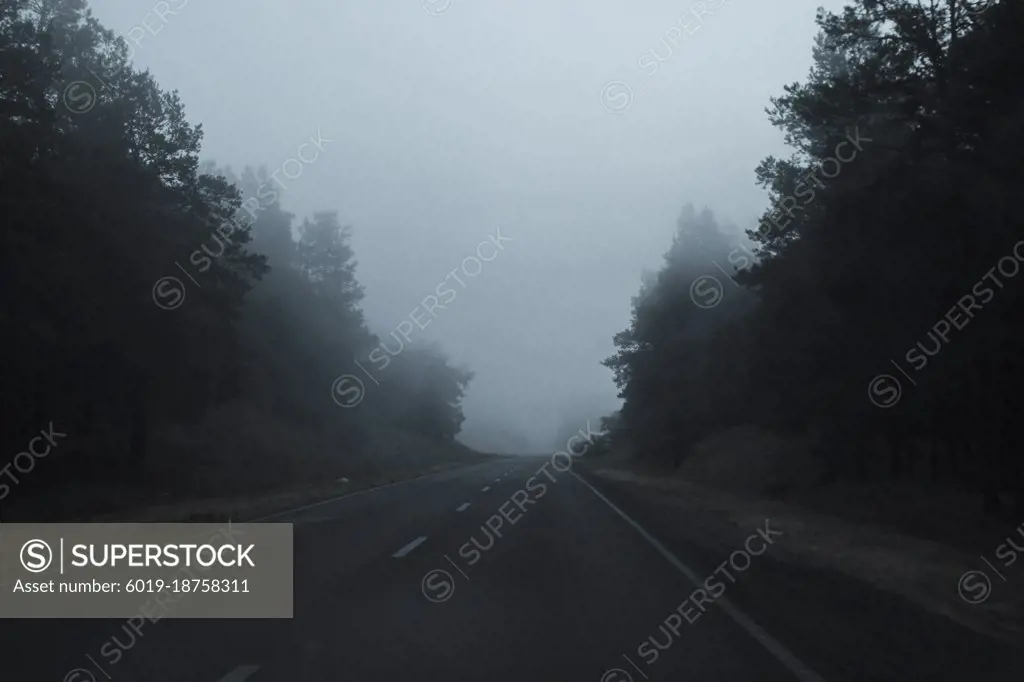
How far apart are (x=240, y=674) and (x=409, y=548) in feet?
27.2

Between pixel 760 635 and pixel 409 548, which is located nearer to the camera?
pixel 760 635

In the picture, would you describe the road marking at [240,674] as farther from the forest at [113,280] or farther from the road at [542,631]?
the forest at [113,280]

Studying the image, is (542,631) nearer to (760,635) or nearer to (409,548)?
(760,635)

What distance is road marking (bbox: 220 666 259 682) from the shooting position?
24.6 ft

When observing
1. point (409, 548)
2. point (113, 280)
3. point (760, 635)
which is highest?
point (113, 280)

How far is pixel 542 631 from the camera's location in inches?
376

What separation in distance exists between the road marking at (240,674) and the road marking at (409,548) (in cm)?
694

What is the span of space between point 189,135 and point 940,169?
995 inches

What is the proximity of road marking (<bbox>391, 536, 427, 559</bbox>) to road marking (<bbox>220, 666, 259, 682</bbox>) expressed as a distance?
22.8 feet

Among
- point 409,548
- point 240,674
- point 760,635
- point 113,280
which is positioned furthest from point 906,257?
point 113,280

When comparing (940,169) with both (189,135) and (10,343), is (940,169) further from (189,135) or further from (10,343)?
(189,135)

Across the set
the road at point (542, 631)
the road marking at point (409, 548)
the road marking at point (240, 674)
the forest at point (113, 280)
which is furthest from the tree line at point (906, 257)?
the forest at point (113, 280)

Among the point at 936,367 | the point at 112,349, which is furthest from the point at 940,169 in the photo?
the point at 112,349

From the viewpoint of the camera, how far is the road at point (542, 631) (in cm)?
784
